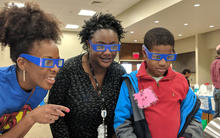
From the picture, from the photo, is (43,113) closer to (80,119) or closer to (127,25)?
(80,119)

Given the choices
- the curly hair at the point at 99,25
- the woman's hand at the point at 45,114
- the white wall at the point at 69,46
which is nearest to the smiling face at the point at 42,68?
the woman's hand at the point at 45,114

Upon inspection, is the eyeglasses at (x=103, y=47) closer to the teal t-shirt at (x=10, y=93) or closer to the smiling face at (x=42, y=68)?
the smiling face at (x=42, y=68)

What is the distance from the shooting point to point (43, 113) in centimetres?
105

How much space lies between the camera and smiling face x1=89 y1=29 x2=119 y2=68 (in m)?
1.44

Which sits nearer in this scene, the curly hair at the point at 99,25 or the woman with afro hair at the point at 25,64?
the woman with afro hair at the point at 25,64

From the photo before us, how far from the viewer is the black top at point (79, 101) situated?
1.44m


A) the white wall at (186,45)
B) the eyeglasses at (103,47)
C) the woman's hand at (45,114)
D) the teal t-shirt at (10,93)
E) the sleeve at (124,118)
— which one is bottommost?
the sleeve at (124,118)

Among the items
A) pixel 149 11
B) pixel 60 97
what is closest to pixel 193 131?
pixel 60 97

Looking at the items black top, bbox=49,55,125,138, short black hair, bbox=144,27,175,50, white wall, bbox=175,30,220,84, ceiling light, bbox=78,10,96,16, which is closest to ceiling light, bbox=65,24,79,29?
ceiling light, bbox=78,10,96,16

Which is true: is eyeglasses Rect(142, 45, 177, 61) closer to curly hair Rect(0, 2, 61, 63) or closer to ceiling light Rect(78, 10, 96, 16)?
curly hair Rect(0, 2, 61, 63)

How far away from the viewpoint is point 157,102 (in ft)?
4.65

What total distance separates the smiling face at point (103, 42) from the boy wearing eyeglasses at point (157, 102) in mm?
203

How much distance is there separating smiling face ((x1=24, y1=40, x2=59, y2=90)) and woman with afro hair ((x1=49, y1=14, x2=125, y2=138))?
0.30 m

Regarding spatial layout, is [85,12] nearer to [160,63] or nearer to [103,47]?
[103,47]
